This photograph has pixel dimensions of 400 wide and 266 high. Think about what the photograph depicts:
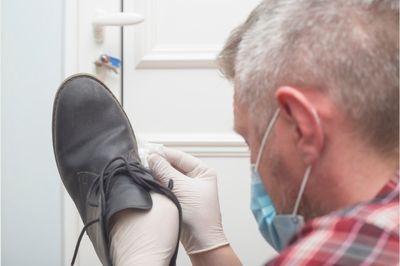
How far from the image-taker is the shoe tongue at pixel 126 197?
0.76 meters

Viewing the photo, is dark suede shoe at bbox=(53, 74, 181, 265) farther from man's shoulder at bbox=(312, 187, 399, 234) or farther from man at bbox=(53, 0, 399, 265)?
man's shoulder at bbox=(312, 187, 399, 234)

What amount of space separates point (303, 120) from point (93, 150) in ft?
1.86

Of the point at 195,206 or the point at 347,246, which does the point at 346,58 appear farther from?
the point at 195,206

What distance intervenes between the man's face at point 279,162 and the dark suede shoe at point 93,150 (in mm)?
329

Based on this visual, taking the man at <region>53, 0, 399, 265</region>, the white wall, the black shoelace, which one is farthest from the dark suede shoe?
the man at <region>53, 0, 399, 265</region>

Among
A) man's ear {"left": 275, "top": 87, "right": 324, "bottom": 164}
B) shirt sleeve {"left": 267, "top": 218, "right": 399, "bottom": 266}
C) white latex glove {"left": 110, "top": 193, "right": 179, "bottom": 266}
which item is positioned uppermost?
man's ear {"left": 275, "top": 87, "right": 324, "bottom": 164}

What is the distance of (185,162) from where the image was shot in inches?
34.7

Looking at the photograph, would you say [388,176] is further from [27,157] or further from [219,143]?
[27,157]

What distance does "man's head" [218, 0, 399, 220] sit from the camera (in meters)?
0.40

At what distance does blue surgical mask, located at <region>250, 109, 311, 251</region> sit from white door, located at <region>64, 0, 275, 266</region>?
0.38 metres

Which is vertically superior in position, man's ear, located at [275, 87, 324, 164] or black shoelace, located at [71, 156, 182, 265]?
man's ear, located at [275, 87, 324, 164]

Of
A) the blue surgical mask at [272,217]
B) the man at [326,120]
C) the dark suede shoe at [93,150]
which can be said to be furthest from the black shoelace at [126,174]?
the man at [326,120]

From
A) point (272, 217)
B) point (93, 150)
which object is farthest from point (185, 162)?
point (272, 217)

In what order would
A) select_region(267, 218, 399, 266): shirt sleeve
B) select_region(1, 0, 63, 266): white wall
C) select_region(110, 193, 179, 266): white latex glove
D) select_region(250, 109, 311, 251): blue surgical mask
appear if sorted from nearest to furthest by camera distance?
1. select_region(267, 218, 399, 266): shirt sleeve
2. select_region(250, 109, 311, 251): blue surgical mask
3. select_region(110, 193, 179, 266): white latex glove
4. select_region(1, 0, 63, 266): white wall
